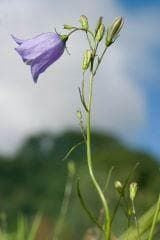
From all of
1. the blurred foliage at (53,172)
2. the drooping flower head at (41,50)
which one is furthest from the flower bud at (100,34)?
the blurred foliage at (53,172)

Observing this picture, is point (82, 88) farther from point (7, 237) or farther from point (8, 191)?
point (8, 191)

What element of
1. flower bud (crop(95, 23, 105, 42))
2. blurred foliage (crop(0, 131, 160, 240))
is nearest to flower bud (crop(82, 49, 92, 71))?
flower bud (crop(95, 23, 105, 42))

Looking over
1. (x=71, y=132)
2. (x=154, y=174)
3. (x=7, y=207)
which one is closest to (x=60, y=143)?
(x=71, y=132)

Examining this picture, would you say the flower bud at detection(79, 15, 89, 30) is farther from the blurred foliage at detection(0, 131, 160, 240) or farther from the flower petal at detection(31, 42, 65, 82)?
the blurred foliage at detection(0, 131, 160, 240)

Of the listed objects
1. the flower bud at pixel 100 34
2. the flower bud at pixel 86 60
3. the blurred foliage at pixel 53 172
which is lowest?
the blurred foliage at pixel 53 172

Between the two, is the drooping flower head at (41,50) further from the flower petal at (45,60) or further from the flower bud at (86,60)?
the flower bud at (86,60)

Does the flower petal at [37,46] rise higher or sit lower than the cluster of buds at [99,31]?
lower

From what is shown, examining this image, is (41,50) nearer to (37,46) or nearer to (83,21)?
(37,46)
